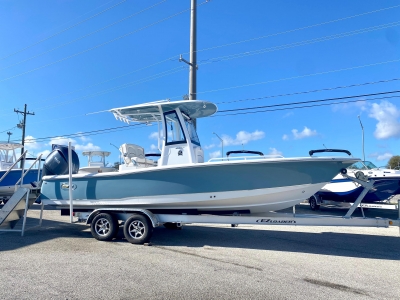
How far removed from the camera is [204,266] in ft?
17.8

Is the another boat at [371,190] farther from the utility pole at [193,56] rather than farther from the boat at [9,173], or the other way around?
the boat at [9,173]

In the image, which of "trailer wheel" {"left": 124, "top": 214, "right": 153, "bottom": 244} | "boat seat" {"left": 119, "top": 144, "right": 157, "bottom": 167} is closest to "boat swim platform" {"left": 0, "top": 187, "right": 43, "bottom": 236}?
"boat seat" {"left": 119, "top": 144, "right": 157, "bottom": 167}

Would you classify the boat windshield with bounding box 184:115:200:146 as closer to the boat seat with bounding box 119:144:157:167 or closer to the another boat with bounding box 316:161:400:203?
the boat seat with bounding box 119:144:157:167

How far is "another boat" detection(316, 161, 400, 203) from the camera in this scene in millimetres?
11219

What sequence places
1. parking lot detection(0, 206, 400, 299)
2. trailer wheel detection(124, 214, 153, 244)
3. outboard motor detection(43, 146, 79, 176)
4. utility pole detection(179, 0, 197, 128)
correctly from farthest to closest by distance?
utility pole detection(179, 0, 197, 128) < outboard motor detection(43, 146, 79, 176) < trailer wheel detection(124, 214, 153, 244) < parking lot detection(0, 206, 400, 299)

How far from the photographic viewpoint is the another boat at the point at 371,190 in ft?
36.8

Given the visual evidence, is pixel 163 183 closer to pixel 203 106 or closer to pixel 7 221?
pixel 203 106

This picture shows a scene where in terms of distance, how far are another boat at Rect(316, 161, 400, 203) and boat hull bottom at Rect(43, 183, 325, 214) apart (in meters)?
4.31

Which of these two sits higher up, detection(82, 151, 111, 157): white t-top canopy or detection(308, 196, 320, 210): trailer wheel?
detection(82, 151, 111, 157): white t-top canopy

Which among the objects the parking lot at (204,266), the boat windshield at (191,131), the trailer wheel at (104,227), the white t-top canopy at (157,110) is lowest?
the parking lot at (204,266)

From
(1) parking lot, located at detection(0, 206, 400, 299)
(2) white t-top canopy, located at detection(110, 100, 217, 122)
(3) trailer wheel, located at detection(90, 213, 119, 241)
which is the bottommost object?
(1) parking lot, located at detection(0, 206, 400, 299)

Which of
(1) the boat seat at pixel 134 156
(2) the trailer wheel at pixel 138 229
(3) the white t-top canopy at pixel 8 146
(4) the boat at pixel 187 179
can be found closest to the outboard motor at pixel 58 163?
(4) the boat at pixel 187 179

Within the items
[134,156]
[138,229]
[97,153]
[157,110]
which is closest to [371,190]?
[157,110]

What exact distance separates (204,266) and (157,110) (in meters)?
4.20
